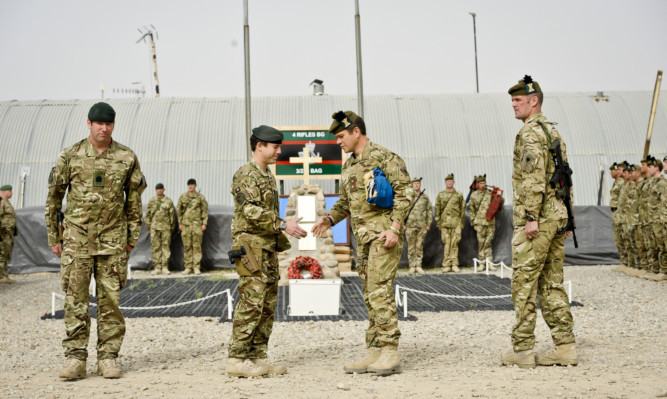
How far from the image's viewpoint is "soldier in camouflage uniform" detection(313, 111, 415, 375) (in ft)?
18.7

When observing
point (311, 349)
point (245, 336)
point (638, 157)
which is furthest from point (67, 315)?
point (638, 157)

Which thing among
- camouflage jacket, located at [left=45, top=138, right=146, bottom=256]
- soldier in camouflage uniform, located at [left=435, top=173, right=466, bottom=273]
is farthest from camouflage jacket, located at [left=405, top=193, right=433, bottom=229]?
camouflage jacket, located at [left=45, top=138, right=146, bottom=256]

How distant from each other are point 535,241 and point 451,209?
1148 centimetres

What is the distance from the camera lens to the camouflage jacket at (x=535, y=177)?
5805 millimetres

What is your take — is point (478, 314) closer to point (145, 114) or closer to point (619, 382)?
point (619, 382)

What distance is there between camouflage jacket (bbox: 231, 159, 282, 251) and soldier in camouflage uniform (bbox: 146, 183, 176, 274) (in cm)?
1213

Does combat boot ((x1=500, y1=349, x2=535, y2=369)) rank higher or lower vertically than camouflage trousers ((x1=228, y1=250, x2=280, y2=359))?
lower

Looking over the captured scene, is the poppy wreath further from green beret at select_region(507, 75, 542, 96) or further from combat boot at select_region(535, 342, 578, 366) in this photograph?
green beret at select_region(507, 75, 542, 96)

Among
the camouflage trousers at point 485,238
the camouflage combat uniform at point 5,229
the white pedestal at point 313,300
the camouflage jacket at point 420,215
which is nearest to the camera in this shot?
the white pedestal at point 313,300

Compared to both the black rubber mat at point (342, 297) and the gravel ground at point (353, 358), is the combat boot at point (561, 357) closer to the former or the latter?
the gravel ground at point (353, 358)

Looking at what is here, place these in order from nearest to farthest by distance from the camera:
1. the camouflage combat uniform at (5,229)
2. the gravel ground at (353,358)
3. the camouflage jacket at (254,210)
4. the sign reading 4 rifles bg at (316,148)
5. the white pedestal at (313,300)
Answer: the gravel ground at (353,358) < the camouflage jacket at (254,210) < the white pedestal at (313,300) < the camouflage combat uniform at (5,229) < the sign reading 4 rifles bg at (316,148)

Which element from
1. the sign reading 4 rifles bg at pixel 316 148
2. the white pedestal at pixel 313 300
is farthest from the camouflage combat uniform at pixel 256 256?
the sign reading 4 rifles bg at pixel 316 148

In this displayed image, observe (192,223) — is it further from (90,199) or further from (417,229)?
(90,199)

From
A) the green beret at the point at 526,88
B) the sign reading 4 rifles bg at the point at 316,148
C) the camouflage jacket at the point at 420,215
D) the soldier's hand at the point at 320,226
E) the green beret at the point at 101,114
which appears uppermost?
the sign reading 4 rifles bg at the point at 316,148
